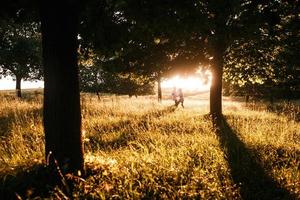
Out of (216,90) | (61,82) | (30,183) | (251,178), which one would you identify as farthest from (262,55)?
(30,183)

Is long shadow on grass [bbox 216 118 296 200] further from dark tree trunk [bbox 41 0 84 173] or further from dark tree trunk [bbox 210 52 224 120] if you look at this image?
dark tree trunk [bbox 210 52 224 120]

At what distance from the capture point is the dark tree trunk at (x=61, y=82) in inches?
200

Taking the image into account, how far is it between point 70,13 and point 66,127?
5.77 feet

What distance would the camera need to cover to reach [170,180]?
4.85 metres

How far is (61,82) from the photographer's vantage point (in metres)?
5.10

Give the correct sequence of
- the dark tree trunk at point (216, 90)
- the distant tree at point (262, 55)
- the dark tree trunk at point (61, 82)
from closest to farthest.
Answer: the dark tree trunk at point (61, 82), the distant tree at point (262, 55), the dark tree trunk at point (216, 90)

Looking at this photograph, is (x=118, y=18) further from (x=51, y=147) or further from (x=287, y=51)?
(x=287, y=51)

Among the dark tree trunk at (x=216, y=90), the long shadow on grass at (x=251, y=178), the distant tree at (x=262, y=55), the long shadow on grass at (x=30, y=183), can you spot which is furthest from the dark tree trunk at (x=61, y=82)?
the dark tree trunk at (x=216, y=90)

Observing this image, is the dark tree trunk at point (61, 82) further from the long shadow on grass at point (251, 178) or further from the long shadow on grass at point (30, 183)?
the long shadow on grass at point (251, 178)

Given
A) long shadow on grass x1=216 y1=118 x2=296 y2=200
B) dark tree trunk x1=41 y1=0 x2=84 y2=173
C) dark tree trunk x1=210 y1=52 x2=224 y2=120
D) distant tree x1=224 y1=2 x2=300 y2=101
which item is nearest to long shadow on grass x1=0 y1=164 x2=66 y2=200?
dark tree trunk x1=41 y1=0 x2=84 y2=173

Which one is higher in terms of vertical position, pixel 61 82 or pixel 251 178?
pixel 61 82

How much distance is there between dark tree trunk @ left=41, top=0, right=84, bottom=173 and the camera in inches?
200

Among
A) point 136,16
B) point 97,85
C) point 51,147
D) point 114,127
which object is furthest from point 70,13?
point 97,85

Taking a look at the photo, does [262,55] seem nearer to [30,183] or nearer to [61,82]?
[61,82]
